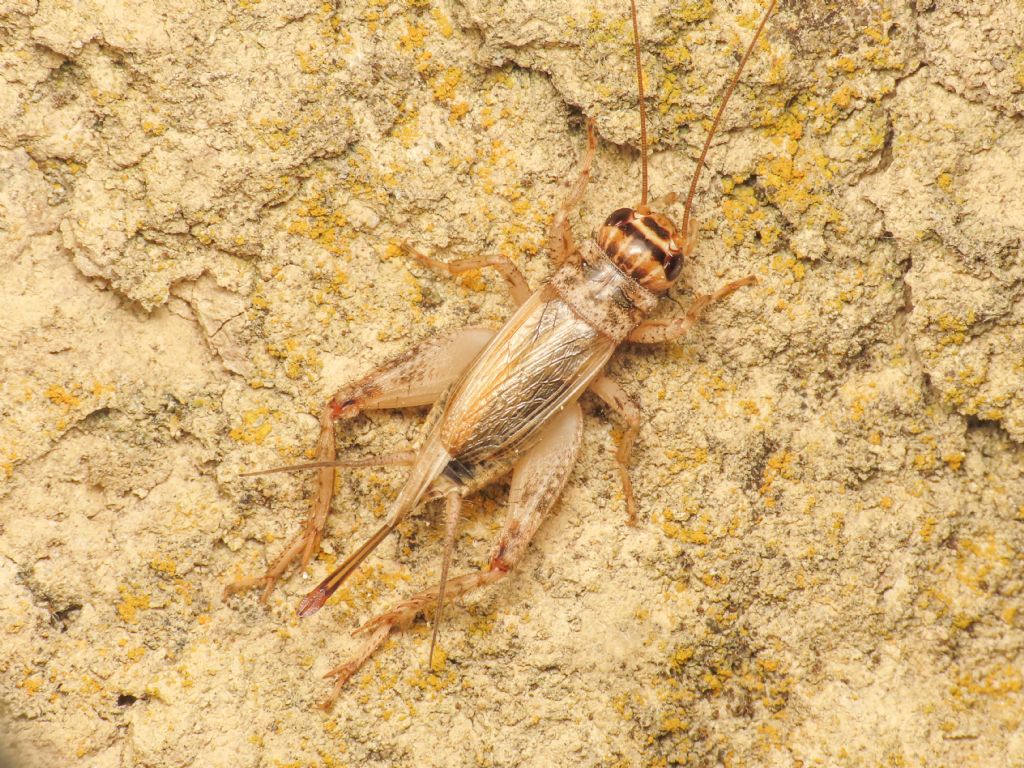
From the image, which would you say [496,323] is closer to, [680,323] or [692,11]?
[680,323]

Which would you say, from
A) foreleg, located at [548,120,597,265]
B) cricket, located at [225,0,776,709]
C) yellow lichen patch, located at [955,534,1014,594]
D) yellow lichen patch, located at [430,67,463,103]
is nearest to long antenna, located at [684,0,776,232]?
cricket, located at [225,0,776,709]

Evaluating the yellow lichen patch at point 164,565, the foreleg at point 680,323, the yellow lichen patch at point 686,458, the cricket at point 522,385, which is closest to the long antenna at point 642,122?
the cricket at point 522,385

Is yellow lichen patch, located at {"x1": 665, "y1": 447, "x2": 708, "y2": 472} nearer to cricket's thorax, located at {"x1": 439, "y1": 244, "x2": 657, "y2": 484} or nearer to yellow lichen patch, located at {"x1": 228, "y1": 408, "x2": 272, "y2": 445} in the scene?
cricket's thorax, located at {"x1": 439, "y1": 244, "x2": 657, "y2": 484}

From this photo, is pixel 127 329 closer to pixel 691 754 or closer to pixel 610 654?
pixel 610 654

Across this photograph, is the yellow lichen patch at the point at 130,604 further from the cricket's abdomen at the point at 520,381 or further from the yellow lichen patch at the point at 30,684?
the cricket's abdomen at the point at 520,381

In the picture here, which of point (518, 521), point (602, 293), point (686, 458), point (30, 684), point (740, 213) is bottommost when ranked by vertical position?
point (686, 458)

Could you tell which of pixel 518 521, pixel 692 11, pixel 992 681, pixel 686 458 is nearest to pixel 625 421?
pixel 686 458
